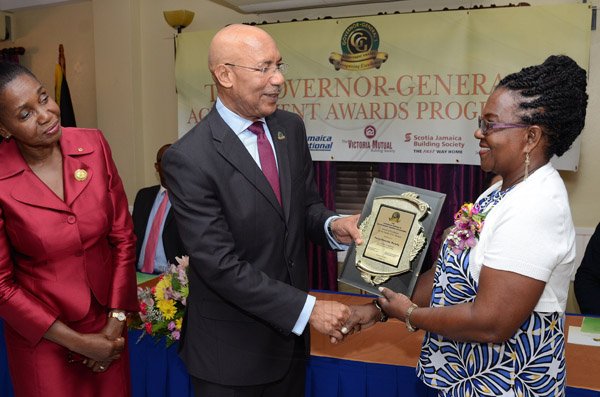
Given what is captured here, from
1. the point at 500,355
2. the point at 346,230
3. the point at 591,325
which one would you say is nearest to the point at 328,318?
the point at 346,230

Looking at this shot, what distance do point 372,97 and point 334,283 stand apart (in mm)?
1656

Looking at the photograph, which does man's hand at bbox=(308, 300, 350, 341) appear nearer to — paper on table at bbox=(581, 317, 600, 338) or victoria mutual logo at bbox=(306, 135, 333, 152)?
paper on table at bbox=(581, 317, 600, 338)

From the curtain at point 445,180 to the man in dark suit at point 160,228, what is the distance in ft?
5.82

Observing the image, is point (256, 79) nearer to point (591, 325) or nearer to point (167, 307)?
point (167, 307)

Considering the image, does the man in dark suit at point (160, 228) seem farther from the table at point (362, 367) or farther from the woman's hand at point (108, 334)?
the woman's hand at point (108, 334)

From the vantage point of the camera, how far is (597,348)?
2.22 m

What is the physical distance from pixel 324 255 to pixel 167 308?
2633 mm

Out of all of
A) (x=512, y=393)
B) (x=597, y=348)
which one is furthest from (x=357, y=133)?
(x=512, y=393)

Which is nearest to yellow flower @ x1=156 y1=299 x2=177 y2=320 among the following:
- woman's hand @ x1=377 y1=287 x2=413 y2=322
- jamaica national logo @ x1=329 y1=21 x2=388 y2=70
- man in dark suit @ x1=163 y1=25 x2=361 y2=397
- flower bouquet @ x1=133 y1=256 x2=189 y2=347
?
→ flower bouquet @ x1=133 y1=256 x2=189 y2=347

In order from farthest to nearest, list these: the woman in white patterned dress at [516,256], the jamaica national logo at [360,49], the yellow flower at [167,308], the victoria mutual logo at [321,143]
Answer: the victoria mutual logo at [321,143] < the jamaica national logo at [360,49] < the yellow flower at [167,308] < the woman in white patterned dress at [516,256]

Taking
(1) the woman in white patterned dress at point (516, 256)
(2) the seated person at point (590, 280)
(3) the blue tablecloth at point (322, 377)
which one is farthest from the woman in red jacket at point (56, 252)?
(2) the seated person at point (590, 280)

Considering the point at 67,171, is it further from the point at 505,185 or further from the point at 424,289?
the point at 505,185

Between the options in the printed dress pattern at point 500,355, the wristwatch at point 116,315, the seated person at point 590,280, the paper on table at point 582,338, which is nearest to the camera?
the printed dress pattern at point 500,355

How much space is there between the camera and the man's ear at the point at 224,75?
1.69m
